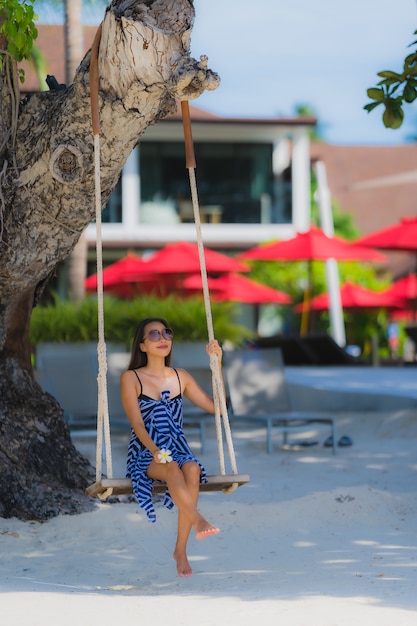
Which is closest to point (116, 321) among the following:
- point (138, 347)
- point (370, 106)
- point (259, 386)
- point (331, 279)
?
point (259, 386)

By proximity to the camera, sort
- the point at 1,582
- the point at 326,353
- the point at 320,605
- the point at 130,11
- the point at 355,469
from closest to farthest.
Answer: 1. the point at 320,605
2. the point at 1,582
3. the point at 130,11
4. the point at 355,469
5. the point at 326,353

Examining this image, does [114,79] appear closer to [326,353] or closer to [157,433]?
[157,433]

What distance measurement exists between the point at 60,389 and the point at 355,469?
9.36 ft

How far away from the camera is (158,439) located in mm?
5582

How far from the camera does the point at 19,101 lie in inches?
263

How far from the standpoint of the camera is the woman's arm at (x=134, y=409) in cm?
541

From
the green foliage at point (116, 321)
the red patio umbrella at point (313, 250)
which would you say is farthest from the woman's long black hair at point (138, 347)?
the red patio umbrella at point (313, 250)

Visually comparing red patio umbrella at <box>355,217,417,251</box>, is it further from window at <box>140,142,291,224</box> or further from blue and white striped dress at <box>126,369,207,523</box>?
window at <box>140,142,291,224</box>

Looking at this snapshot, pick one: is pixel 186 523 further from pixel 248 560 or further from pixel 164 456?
pixel 248 560

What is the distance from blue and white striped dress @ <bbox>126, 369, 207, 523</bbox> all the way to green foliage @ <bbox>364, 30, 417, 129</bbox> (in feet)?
9.28

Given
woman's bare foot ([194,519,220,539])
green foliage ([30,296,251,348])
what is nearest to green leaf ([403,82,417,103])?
woman's bare foot ([194,519,220,539])

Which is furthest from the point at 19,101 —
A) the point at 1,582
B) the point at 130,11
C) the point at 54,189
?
the point at 1,582

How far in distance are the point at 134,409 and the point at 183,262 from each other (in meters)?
12.1

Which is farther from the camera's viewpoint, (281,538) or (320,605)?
(281,538)
